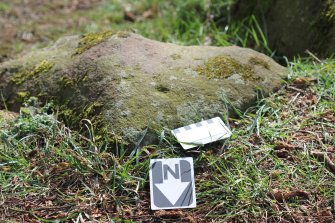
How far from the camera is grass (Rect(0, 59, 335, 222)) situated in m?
2.36

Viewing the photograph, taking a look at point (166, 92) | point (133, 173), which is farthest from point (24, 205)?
point (166, 92)

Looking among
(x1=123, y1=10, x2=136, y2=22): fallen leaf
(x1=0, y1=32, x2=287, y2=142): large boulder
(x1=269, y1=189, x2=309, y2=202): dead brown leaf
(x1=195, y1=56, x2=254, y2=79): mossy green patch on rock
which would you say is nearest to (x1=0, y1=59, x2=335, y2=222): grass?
(x1=269, y1=189, x2=309, y2=202): dead brown leaf

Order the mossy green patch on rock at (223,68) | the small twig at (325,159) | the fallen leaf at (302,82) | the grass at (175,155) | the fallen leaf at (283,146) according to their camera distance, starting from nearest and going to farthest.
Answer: the grass at (175,155) → the small twig at (325,159) → the fallen leaf at (283,146) → the mossy green patch on rock at (223,68) → the fallen leaf at (302,82)

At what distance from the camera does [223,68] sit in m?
2.96

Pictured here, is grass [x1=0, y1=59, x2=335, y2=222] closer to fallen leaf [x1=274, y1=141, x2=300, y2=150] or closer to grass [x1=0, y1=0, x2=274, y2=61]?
fallen leaf [x1=274, y1=141, x2=300, y2=150]

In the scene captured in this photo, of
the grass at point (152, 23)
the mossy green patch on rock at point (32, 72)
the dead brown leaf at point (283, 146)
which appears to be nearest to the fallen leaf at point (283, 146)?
the dead brown leaf at point (283, 146)

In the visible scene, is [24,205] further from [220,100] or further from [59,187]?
[220,100]

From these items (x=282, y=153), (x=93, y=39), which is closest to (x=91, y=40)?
(x=93, y=39)

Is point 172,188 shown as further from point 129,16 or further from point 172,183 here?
point 129,16

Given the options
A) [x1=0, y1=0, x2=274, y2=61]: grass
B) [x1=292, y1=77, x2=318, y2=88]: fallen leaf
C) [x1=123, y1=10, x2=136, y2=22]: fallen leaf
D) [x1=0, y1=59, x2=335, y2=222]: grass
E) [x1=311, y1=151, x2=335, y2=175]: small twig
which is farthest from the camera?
[x1=123, y1=10, x2=136, y2=22]: fallen leaf

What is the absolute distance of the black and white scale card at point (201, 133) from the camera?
2.54m

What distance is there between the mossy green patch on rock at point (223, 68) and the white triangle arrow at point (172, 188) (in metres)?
0.75

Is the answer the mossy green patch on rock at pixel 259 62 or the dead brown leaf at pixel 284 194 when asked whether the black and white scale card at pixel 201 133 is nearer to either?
the dead brown leaf at pixel 284 194

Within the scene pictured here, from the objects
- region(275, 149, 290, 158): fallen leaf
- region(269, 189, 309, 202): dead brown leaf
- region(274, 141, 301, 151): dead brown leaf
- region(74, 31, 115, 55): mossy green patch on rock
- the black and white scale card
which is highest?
region(74, 31, 115, 55): mossy green patch on rock
